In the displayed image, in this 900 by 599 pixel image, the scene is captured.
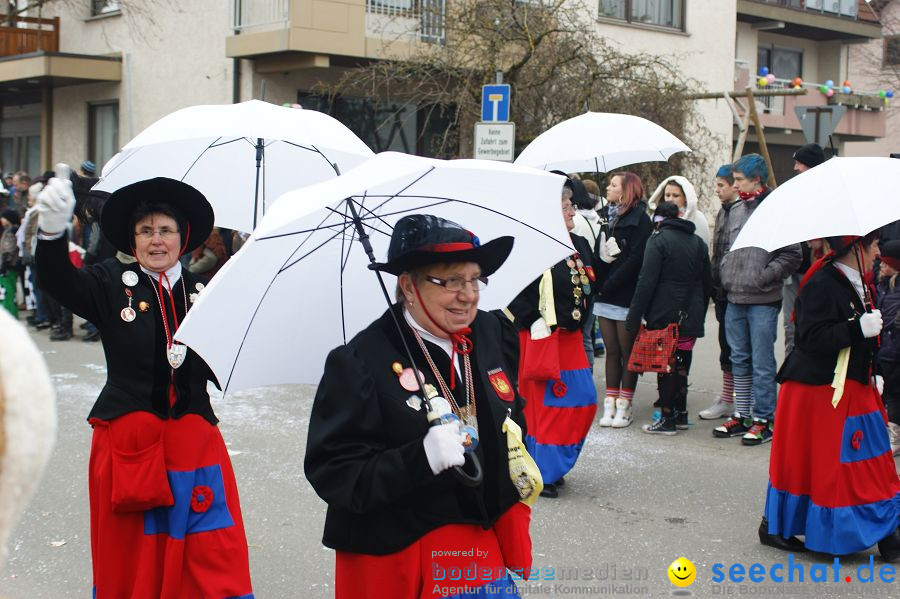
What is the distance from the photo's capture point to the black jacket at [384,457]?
9.65 feet

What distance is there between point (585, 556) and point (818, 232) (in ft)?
6.84

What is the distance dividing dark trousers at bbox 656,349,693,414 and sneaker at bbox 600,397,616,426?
48 centimetres

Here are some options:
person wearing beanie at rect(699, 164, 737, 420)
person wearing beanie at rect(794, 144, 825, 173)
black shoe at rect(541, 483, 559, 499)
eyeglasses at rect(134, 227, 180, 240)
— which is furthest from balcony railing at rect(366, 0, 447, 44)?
eyeglasses at rect(134, 227, 180, 240)

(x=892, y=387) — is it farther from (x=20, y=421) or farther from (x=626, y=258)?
(x=20, y=421)

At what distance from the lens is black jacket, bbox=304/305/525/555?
9.65ft

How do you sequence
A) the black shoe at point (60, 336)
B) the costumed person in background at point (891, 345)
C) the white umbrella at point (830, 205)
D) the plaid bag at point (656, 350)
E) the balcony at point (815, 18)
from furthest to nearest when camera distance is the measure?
the balcony at point (815, 18) < the black shoe at point (60, 336) < the plaid bag at point (656, 350) < the costumed person in background at point (891, 345) < the white umbrella at point (830, 205)

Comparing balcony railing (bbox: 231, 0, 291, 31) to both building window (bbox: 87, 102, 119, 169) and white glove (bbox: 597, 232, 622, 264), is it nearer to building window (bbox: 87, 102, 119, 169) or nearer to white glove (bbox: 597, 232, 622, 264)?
A: building window (bbox: 87, 102, 119, 169)

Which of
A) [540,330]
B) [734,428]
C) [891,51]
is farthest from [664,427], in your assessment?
[891,51]

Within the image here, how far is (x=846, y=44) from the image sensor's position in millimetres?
30125

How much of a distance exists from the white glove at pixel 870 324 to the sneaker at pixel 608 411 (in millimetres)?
3681

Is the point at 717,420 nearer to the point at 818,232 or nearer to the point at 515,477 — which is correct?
the point at 818,232

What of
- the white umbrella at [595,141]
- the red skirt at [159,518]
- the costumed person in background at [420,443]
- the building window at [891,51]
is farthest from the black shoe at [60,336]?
the building window at [891,51]

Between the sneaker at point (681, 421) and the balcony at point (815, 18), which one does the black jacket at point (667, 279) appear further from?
the balcony at point (815, 18)

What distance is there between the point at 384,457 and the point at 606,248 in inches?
244
